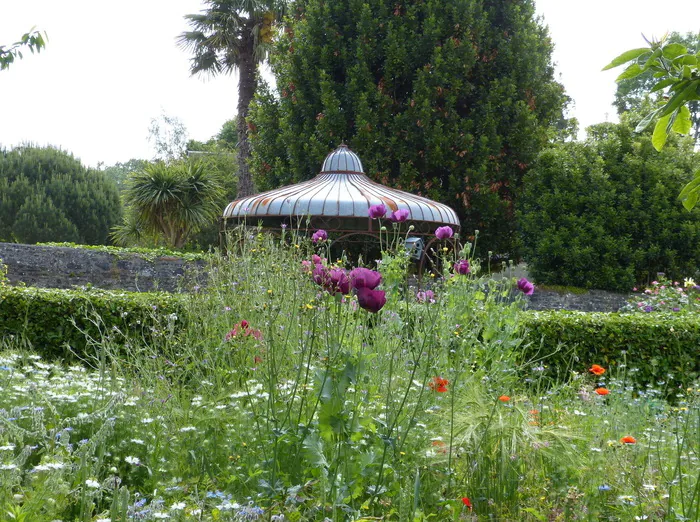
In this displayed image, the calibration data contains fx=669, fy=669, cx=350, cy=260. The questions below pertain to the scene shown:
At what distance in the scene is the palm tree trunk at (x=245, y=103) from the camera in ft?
59.0

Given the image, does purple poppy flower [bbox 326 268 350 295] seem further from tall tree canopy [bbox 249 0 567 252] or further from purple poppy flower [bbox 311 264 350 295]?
tall tree canopy [bbox 249 0 567 252]

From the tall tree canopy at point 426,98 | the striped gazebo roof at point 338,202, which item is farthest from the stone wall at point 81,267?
the striped gazebo roof at point 338,202

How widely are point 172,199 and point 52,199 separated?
6719 millimetres

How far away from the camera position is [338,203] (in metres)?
8.23

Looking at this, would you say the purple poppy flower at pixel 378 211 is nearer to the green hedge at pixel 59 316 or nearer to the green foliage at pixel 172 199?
the green hedge at pixel 59 316

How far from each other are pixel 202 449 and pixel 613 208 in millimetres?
11205

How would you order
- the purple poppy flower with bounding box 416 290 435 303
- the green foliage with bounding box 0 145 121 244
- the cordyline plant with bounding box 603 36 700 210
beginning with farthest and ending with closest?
the green foliage with bounding box 0 145 121 244 → the purple poppy flower with bounding box 416 290 435 303 → the cordyline plant with bounding box 603 36 700 210

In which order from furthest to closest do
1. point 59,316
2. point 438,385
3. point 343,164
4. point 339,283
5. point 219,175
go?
point 219,175 → point 343,164 → point 59,316 → point 438,385 → point 339,283

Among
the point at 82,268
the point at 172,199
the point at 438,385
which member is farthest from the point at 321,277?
the point at 172,199

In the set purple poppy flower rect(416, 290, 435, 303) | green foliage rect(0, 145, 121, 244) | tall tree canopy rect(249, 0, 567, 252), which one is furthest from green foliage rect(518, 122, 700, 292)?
green foliage rect(0, 145, 121, 244)

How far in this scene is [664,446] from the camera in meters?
3.54

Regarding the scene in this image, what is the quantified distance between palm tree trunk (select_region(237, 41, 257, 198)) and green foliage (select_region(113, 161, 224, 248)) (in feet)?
9.57

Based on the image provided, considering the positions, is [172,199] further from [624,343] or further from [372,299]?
[372,299]

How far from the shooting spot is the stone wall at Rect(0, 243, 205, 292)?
13281 millimetres
